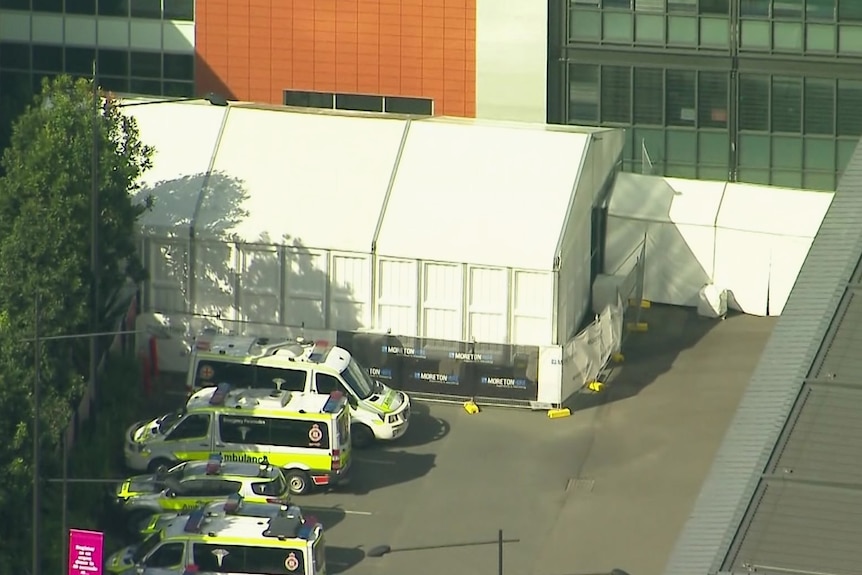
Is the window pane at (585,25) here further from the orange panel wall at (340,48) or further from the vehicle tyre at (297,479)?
the vehicle tyre at (297,479)

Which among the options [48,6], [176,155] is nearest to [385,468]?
[176,155]

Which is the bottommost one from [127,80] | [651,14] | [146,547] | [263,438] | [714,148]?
[146,547]

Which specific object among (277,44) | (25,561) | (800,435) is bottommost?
(25,561)

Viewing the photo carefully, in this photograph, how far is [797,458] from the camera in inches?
1212

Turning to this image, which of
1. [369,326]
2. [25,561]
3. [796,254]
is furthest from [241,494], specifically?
[796,254]

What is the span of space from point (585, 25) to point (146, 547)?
2302cm

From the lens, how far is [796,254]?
54344 mm

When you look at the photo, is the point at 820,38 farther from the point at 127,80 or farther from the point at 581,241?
the point at 127,80

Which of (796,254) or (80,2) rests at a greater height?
(80,2)

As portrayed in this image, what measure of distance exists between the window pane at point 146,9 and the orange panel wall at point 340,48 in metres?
1.11

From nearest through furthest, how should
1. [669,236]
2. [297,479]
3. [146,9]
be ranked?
[297,479] < [669,236] < [146,9]

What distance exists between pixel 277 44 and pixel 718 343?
14685 mm

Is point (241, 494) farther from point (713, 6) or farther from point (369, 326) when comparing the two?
point (713, 6)

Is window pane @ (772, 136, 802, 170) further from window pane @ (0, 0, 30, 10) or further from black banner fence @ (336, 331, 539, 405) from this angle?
window pane @ (0, 0, 30, 10)
